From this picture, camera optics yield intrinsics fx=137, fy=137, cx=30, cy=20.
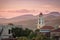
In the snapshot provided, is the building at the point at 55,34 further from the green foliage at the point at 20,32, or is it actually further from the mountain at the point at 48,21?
the green foliage at the point at 20,32

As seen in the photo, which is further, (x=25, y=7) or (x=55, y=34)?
(x=25, y=7)

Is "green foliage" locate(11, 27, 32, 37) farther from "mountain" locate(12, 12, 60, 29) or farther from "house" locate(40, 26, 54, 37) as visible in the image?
"house" locate(40, 26, 54, 37)

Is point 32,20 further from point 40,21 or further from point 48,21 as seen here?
point 48,21

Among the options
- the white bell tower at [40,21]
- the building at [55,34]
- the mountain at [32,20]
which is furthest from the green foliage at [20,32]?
the building at [55,34]

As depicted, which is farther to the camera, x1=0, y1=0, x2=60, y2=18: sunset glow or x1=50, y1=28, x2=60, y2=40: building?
x1=0, y1=0, x2=60, y2=18: sunset glow

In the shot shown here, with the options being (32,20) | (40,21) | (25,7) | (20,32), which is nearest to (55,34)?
(40,21)

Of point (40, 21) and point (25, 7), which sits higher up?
point (25, 7)

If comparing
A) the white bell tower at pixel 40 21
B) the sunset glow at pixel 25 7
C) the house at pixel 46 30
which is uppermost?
the sunset glow at pixel 25 7

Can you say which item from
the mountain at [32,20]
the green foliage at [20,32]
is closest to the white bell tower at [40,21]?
the mountain at [32,20]

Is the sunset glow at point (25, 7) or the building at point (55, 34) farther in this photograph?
the sunset glow at point (25, 7)

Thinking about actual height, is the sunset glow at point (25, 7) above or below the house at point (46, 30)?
above

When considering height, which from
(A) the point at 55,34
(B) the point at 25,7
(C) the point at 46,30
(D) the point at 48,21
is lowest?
(A) the point at 55,34

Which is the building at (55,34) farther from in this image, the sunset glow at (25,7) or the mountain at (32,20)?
the sunset glow at (25,7)

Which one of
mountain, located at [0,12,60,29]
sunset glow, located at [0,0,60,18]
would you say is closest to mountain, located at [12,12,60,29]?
mountain, located at [0,12,60,29]
